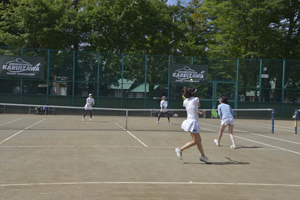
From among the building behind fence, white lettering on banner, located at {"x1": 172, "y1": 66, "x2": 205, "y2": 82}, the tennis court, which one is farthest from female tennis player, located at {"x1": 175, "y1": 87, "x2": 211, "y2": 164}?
white lettering on banner, located at {"x1": 172, "y1": 66, "x2": 205, "y2": 82}

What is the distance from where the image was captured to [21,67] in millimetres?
29297

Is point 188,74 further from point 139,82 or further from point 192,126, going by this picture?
point 192,126

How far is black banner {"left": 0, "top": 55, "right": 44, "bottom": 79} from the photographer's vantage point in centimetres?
2909

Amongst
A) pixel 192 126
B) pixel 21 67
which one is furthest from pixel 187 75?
pixel 192 126

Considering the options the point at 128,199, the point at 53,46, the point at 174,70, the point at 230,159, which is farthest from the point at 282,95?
the point at 128,199

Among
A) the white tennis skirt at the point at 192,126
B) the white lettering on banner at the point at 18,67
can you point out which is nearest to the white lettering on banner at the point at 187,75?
the white lettering on banner at the point at 18,67

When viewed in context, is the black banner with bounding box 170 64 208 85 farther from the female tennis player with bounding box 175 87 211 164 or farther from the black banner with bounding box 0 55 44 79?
the female tennis player with bounding box 175 87 211 164

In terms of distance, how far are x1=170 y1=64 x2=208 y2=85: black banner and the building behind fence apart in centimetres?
43

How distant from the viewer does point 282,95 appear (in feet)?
105

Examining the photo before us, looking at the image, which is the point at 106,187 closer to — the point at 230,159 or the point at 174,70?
the point at 230,159

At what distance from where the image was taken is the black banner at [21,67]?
29094mm

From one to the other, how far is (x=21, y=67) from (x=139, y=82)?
978 centimetres

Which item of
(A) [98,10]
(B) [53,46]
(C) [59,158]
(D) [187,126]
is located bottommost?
(C) [59,158]

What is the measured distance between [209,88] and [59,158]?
24.2 m
